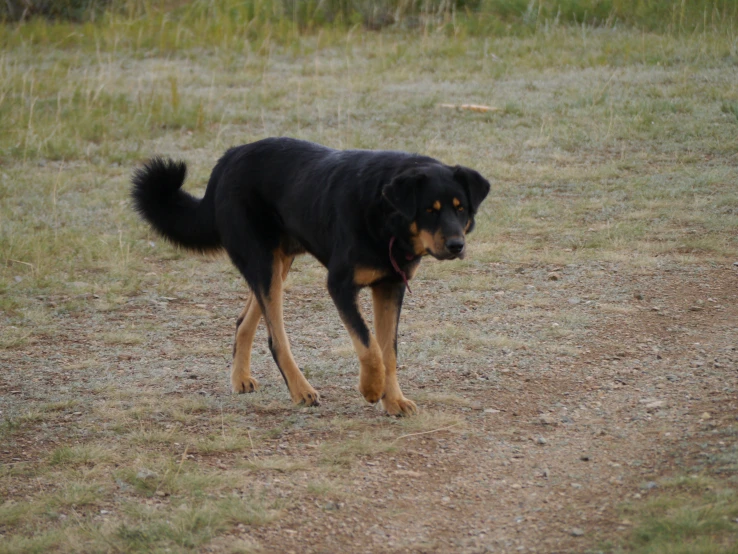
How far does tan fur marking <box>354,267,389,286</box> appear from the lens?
15.1 feet

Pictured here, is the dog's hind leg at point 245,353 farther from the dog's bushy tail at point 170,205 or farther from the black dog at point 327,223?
the dog's bushy tail at point 170,205

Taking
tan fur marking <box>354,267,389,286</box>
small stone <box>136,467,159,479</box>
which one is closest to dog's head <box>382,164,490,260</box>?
tan fur marking <box>354,267,389,286</box>

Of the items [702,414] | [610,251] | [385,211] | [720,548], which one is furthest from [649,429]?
[610,251]

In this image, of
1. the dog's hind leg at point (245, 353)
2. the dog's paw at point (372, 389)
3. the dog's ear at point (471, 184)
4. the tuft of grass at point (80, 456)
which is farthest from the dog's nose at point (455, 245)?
the tuft of grass at point (80, 456)

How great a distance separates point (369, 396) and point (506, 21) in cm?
1240

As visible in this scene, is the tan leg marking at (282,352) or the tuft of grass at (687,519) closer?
the tuft of grass at (687,519)

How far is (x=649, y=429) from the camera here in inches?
172

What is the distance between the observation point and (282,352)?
5.03 meters

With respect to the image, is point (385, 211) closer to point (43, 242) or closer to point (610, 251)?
point (610, 251)

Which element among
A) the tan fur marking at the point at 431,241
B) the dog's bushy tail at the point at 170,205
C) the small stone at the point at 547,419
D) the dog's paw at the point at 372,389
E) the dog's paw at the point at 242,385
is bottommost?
→ the dog's paw at the point at 242,385

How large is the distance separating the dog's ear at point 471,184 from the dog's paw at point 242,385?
5.15 ft

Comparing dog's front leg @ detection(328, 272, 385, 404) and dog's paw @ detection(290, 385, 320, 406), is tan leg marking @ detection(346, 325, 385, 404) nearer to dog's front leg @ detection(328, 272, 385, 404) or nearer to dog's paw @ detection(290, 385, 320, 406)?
dog's front leg @ detection(328, 272, 385, 404)

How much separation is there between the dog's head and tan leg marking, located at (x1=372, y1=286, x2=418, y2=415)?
0.33 metres

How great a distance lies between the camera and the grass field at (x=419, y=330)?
3.72 meters
